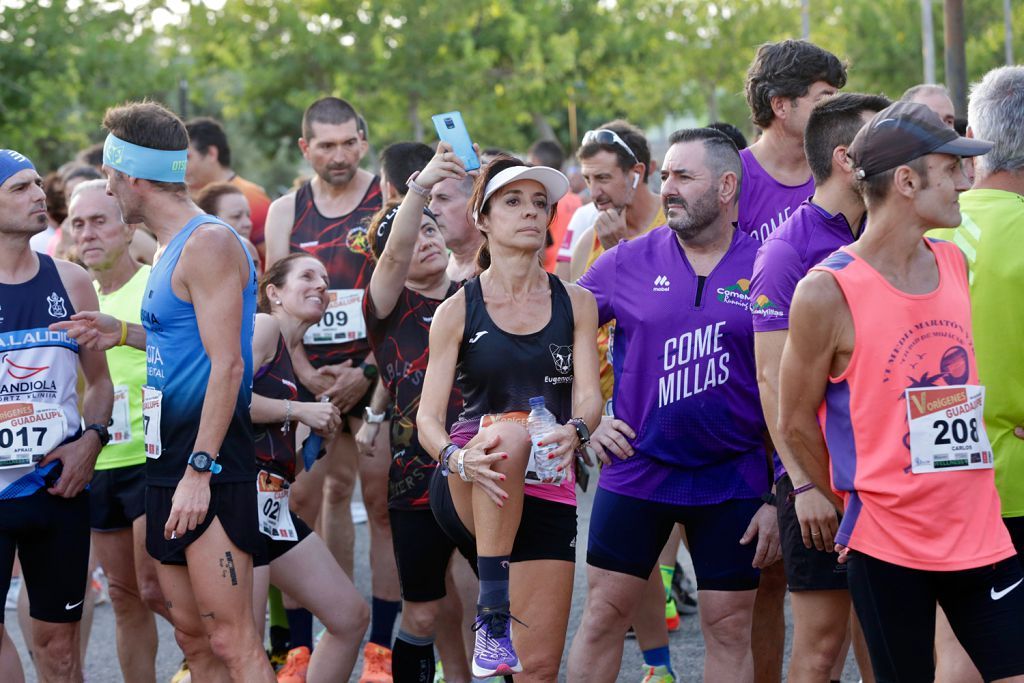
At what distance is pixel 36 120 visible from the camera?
799 inches

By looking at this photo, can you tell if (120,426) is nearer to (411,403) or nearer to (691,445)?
(411,403)

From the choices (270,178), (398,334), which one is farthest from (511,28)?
(398,334)

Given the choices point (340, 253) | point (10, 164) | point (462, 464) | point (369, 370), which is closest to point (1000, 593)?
point (462, 464)

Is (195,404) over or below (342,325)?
below

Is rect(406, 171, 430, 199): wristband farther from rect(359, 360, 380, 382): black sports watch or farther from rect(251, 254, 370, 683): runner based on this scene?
rect(359, 360, 380, 382): black sports watch

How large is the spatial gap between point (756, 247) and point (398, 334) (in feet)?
5.15

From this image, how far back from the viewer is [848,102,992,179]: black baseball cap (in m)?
3.57

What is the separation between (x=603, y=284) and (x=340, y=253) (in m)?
2.31

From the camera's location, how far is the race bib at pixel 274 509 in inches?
207

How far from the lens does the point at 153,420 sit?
15.5 ft

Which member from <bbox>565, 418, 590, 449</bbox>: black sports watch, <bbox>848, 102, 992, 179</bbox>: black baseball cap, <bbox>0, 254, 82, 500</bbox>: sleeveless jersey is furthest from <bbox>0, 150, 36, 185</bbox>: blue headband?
<bbox>848, 102, 992, 179</bbox>: black baseball cap

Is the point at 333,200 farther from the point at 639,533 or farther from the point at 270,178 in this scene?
the point at 270,178

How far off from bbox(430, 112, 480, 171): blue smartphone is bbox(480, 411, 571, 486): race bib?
3.15 ft

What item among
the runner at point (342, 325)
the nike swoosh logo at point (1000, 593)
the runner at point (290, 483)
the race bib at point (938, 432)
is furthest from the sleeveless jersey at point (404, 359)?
the nike swoosh logo at point (1000, 593)
